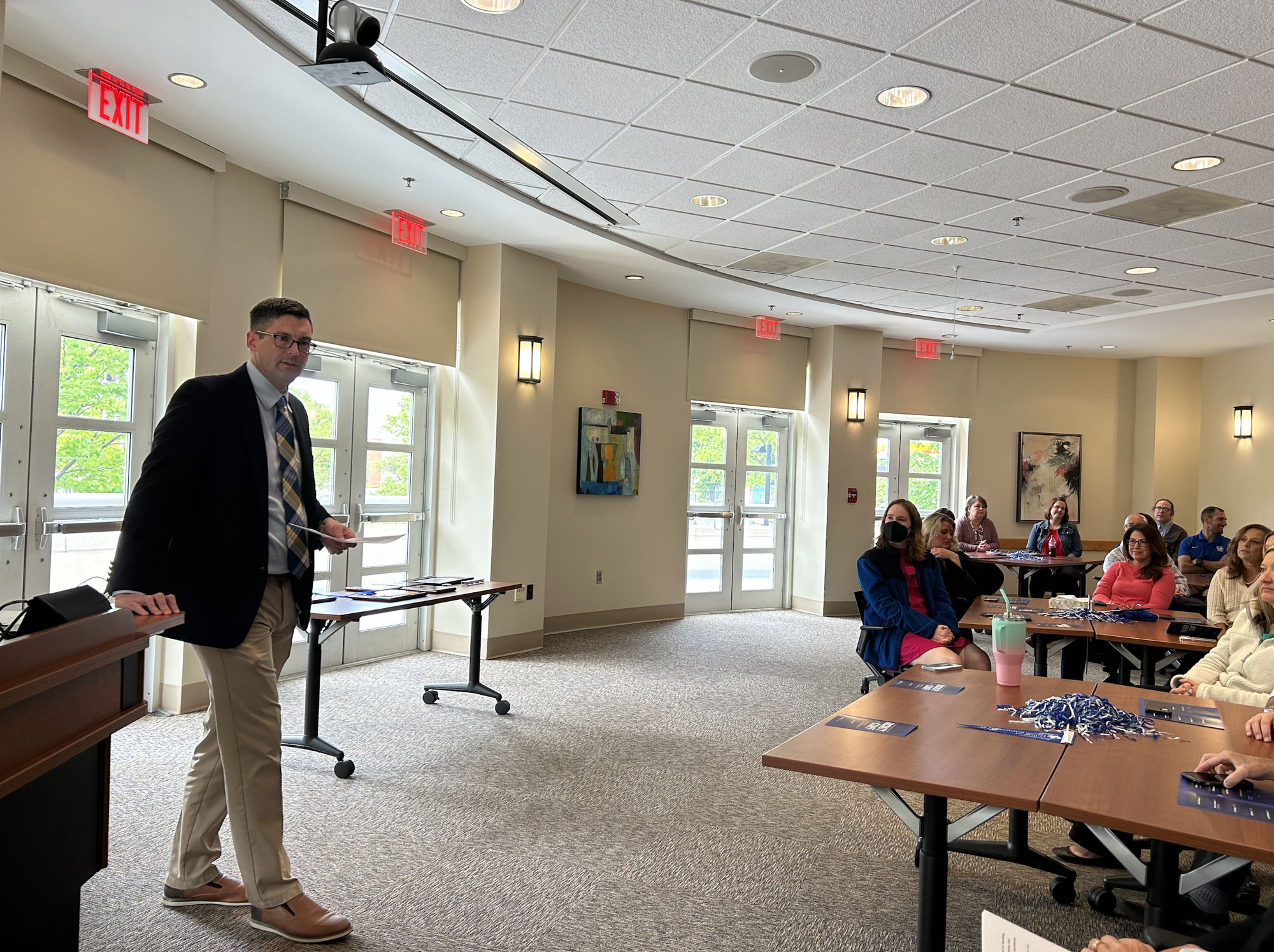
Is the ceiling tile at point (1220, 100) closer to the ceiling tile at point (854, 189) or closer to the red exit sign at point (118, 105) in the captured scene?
the ceiling tile at point (854, 189)

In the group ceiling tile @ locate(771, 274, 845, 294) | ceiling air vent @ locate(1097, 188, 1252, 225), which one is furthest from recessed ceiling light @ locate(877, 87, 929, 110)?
ceiling tile @ locate(771, 274, 845, 294)

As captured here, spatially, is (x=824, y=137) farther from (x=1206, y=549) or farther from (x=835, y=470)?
(x=1206, y=549)

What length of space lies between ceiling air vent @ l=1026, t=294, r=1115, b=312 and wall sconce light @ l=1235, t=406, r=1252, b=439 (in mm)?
3314

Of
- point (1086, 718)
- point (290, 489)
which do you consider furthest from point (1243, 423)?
point (290, 489)

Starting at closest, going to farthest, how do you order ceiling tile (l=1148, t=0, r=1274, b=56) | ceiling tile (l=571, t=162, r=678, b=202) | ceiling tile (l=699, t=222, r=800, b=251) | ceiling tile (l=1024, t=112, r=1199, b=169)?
ceiling tile (l=1148, t=0, r=1274, b=56) < ceiling tile (l=1024, t=112, r=1199, b=169) < ceiling tile (l=571, t=162, r=678, b=202) < ceiling tile (l=699, t=222, r=800, b=251)

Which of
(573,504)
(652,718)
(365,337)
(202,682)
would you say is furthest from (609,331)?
(202,682)

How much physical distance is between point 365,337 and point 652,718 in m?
3.30

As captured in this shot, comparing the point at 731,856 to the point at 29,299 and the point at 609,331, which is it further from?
the point at 609,331

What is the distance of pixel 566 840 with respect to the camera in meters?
3.57

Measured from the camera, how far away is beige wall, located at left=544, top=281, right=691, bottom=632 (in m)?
8.37

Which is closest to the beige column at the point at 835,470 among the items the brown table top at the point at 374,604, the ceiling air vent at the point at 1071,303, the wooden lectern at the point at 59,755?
the ceiling air vent at the point at 1071,303

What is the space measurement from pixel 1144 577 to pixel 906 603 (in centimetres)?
198

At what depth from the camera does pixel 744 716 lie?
5.58 m

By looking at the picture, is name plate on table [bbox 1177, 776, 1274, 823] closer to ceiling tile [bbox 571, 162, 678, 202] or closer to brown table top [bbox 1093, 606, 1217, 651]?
brown table top [bbox 1093, 606, 1217, 651]
